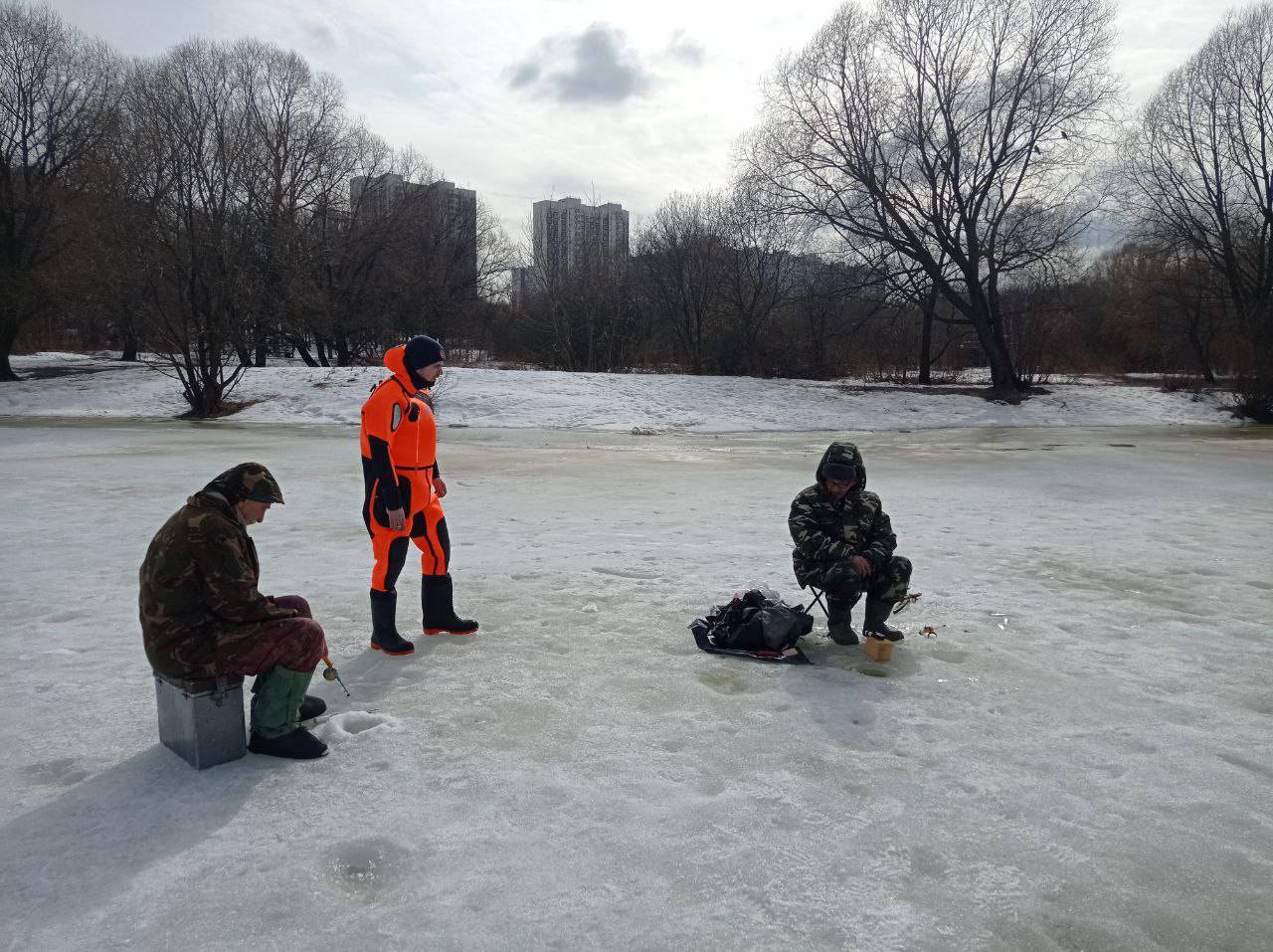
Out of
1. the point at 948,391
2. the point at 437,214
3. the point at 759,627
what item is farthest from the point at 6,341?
the point at 759,627

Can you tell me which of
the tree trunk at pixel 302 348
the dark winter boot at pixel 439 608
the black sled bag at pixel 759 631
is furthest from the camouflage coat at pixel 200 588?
the tree trunk at pixel 302 348

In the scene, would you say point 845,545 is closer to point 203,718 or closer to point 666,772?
point 666,772

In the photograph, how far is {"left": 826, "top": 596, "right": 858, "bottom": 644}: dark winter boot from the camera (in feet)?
16.5

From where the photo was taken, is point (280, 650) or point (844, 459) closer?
point (280, 650)

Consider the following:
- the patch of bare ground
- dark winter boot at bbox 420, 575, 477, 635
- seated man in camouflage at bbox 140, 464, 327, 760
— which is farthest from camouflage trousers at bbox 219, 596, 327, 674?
the patch of bare ground

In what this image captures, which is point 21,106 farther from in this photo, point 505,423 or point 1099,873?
point 1099,873

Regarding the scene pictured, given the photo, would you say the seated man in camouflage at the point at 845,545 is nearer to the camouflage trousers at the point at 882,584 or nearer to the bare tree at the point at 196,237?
the camouflage trousers at the point at 882,584

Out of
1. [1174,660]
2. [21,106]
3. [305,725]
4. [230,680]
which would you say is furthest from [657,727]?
[21,106]

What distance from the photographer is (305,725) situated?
379cm

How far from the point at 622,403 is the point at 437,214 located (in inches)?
943

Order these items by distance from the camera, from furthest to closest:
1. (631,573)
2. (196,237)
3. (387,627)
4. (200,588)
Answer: (196,237), (631,573), (387,627), (200,588)

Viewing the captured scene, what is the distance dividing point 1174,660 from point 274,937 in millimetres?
4649

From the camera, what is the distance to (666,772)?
3.43m

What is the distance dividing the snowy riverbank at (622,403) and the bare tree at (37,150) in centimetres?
376
